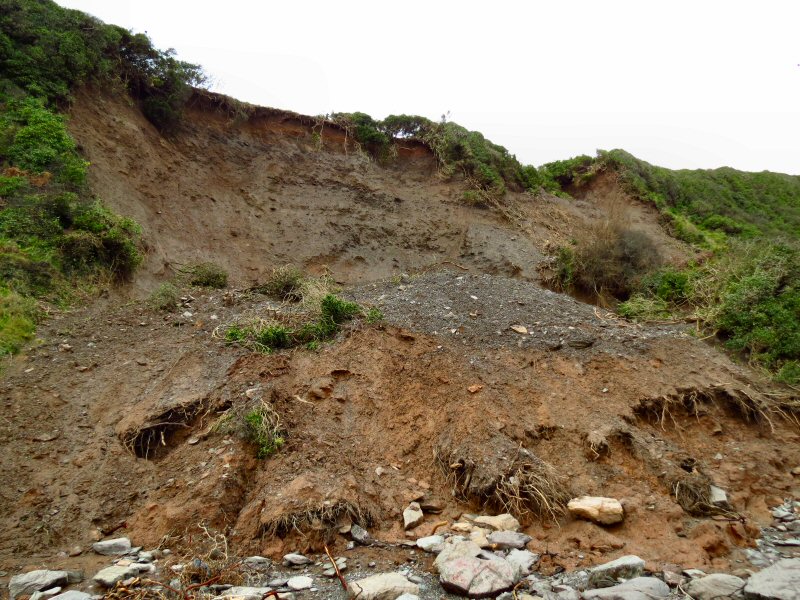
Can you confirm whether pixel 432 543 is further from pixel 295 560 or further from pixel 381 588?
pixel 295 560

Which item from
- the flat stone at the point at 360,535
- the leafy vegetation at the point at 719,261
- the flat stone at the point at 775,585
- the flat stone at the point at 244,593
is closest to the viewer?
the flat stone at the point at 775,585

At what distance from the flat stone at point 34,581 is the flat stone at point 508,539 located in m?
3.27

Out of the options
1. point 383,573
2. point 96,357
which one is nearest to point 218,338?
point 96,357

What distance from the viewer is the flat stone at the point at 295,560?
427cm

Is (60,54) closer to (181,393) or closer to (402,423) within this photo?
(181,393)

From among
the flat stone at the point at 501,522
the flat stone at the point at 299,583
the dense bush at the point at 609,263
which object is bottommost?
the flat stone at the point at 299,583

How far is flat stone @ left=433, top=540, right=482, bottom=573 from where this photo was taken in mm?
4039

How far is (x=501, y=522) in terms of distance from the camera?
15.8 ft

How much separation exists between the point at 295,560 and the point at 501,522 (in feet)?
6.06

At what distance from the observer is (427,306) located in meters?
8.44

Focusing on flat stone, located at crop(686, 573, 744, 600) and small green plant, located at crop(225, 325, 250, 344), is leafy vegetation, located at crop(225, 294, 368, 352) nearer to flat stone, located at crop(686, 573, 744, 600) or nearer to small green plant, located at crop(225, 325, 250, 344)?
small green plant, located at crop(225, 325, 250, 344)

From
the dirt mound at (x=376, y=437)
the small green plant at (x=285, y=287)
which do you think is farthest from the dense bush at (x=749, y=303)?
the small green plant at (x=285, y=287)

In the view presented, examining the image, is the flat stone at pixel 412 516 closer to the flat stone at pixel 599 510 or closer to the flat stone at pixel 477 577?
the flat stone at pixel 477 577

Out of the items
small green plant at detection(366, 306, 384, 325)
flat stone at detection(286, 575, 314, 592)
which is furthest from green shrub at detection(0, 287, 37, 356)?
flat stone at detection(286, 575, 314, 592)
